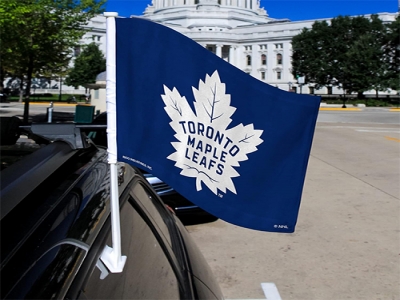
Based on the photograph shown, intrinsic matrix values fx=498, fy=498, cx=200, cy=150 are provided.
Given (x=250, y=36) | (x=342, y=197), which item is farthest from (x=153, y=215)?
(x=250, y=36)

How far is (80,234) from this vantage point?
1486 millimetres

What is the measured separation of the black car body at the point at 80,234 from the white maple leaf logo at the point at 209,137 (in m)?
0.34

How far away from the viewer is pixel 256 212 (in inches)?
78.7

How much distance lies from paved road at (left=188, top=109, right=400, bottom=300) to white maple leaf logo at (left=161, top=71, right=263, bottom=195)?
2851 millimetres

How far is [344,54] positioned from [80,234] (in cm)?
6595

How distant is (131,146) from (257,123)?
51 centimetres

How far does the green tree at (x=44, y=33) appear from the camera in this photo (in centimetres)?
1556

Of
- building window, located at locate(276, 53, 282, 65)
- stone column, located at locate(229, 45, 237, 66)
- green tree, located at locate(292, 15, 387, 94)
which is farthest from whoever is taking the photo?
stone column, located at locate(229, 45, 237, 66)

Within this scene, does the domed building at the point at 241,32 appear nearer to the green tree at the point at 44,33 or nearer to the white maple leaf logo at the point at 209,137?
the green tree at the point at 44,33

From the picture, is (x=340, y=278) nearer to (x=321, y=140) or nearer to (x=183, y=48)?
(x=183, y=48)

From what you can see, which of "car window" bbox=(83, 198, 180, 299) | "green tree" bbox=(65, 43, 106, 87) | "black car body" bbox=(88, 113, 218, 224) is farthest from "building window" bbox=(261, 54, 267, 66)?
"car window" bbox=(83, 198, 180, 299)

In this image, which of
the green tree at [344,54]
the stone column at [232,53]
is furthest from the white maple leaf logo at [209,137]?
the stone column at [232,53]

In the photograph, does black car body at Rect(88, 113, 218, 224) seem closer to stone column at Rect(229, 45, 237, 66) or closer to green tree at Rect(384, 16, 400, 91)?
green tree at Rect(384, 16, 400, 91)

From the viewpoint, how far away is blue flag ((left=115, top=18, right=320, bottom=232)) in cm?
193
